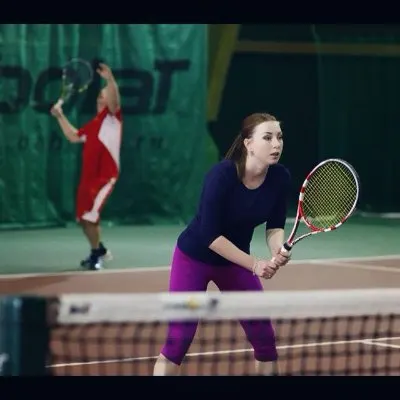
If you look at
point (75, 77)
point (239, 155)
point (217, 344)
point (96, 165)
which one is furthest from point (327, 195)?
point (75, 77)

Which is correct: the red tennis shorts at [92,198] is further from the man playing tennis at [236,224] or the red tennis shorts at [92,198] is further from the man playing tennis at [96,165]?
the man playing tennis at [236,224]

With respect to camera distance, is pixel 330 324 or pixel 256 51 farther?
pixel 256 51

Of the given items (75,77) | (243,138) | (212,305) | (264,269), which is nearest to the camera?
(212,305)

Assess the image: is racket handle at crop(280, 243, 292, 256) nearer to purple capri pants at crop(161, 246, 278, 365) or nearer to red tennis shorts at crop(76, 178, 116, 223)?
purple capri pants at crop(161, 246, 278, 365)

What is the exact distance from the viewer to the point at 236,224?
4.43 metres

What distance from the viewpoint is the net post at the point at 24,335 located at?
9.42ft

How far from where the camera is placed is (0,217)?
13.2 meters

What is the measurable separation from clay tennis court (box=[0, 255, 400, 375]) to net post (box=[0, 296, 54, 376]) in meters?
1.23

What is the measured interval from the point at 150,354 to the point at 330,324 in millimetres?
1368

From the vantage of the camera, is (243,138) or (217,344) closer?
(243,138)

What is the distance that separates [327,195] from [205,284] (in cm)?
67

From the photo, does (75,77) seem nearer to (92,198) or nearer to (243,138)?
(92,198)
